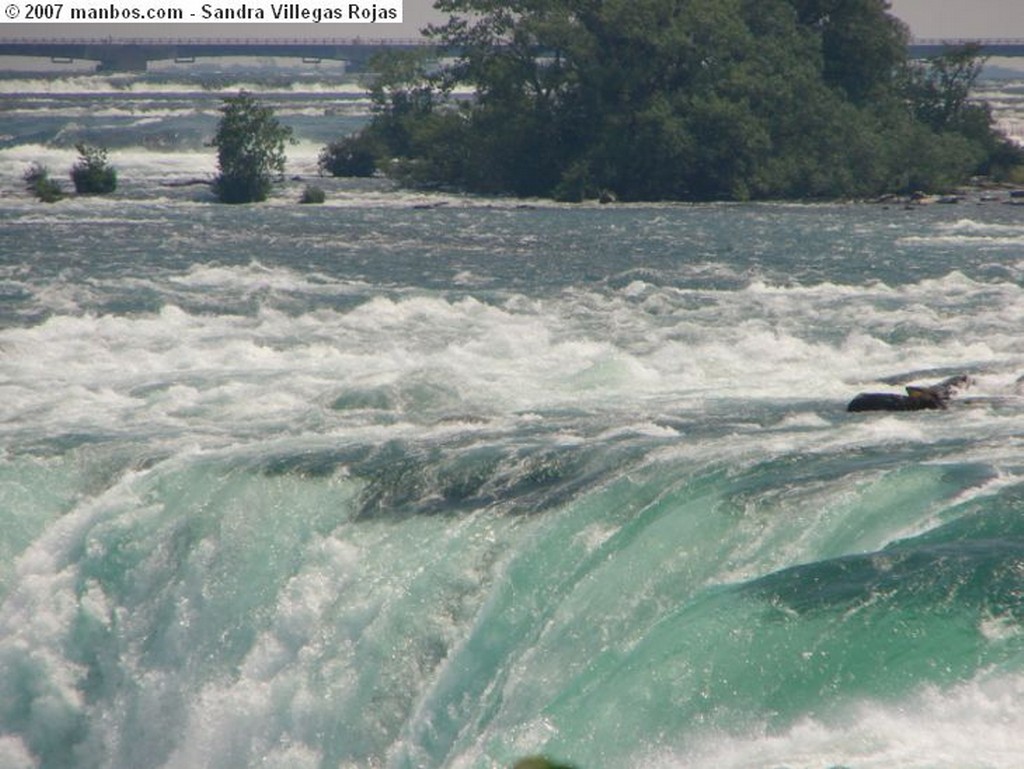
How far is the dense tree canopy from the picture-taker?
50.9m

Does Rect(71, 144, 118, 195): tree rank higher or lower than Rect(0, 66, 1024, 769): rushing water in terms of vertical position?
lower

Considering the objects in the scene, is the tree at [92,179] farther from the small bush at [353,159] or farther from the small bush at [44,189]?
the small bush at [353,159]

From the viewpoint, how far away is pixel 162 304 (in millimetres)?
25641

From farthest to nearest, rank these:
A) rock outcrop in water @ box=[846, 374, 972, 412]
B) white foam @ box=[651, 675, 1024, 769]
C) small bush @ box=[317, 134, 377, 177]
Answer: small bush @ box=[317, 134, 377, 177] → rock outcrop in water @ box=[846, 374, 972, 412] → white foam @ box=[651, 675, 1024, 769]

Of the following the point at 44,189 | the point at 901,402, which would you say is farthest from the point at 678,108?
the point at 901,402

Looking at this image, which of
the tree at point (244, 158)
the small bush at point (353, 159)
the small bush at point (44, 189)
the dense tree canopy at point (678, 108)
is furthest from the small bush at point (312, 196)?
the small bush at point (353, 159)

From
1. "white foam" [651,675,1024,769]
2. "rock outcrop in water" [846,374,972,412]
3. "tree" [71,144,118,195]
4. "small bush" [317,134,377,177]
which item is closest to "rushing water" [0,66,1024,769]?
"white foam" [651,675,1024,769]

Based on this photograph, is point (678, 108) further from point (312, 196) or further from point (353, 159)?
point (353, 159)

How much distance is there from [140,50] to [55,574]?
129193 millimetres

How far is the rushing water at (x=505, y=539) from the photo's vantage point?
965cm

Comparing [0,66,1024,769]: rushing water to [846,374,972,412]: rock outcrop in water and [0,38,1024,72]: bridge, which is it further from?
[0,38,1024,72]: bridge

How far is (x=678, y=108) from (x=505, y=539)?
40627mm

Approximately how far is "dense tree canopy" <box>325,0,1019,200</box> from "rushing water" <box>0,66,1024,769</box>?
25.8 metres

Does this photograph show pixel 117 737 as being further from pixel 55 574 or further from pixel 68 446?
pixel 68 446
